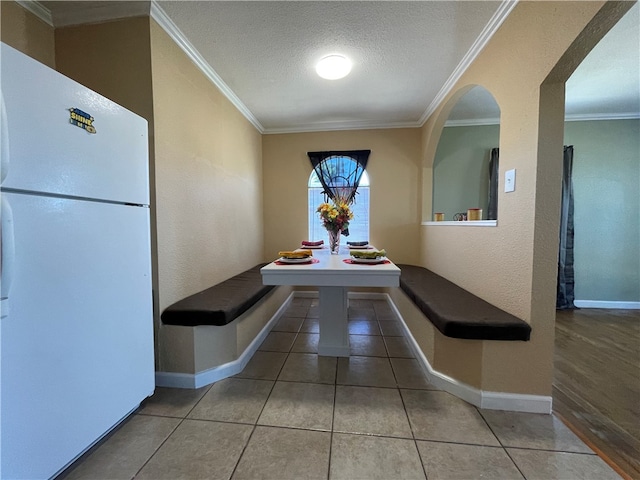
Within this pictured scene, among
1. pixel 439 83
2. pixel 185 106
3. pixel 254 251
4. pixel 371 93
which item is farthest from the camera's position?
pixel 254 251

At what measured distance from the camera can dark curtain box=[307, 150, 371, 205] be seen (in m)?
3.67

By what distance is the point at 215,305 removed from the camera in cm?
181

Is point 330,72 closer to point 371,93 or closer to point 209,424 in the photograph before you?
point 371,93

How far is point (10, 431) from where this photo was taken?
84 centimetres

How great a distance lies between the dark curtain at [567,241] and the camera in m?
3.26

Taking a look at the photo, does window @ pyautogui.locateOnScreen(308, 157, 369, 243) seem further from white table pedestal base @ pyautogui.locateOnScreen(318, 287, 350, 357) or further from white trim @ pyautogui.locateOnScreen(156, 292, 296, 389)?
white trim @ pyautogui.locateOnScreen(156, 292, 296, 389)

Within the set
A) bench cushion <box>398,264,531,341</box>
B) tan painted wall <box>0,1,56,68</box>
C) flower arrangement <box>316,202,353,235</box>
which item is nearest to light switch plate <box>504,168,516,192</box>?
bench cushion <box>398,264,531,341</box>

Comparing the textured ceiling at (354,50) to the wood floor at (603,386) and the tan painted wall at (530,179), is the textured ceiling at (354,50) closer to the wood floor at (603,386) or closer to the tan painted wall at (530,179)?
the tan painted wall at (530,179)

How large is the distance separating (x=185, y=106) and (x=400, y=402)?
259cm

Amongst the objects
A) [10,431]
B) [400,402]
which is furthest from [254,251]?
[10,431]

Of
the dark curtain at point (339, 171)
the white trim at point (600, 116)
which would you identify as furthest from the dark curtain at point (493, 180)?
the dark curtain at point (339, 171)

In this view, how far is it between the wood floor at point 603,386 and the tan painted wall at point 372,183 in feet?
6.09

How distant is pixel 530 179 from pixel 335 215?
4.49 feet

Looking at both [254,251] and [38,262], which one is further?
[254,251]
